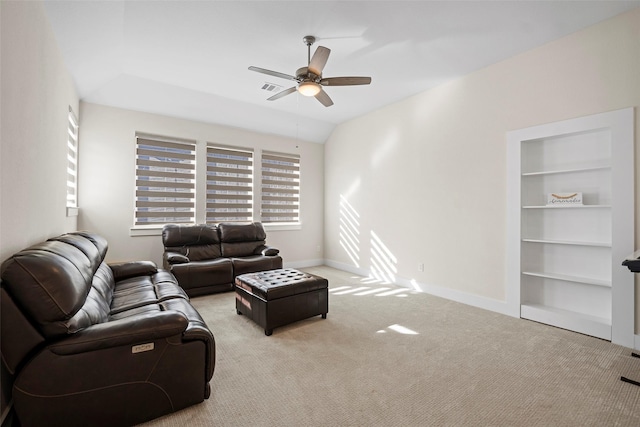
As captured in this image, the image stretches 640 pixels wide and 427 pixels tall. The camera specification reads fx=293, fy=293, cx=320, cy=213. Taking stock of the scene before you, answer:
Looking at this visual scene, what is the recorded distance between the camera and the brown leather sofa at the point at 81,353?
1504 millimetres

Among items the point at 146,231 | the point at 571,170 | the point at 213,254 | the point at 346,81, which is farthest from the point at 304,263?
the point at 571,170

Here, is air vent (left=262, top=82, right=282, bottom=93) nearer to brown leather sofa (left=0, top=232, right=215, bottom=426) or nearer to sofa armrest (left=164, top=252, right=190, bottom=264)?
sofa armrest (left=164, top=252, right=190, bottom=264)

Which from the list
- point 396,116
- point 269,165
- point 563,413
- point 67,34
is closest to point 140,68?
point 67,34

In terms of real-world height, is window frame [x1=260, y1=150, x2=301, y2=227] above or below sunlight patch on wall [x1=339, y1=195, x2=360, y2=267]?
above

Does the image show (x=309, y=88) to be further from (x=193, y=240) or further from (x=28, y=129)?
(x=193, y=240)

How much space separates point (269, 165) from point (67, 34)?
3814 mm

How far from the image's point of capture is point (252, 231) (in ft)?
18.3

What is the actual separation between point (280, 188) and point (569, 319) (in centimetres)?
520

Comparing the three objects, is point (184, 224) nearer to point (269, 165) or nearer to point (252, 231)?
point (252, 231)

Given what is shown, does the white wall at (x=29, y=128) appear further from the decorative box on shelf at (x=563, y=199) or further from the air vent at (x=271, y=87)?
the decorative box on shelf at (x=563, y=199)

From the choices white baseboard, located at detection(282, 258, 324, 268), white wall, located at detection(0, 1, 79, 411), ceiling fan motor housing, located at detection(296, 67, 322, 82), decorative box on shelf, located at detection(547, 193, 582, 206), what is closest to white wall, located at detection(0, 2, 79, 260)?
white wall, located at detection(0, 1, 79, 411)

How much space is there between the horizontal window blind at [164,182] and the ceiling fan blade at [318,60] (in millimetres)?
3261

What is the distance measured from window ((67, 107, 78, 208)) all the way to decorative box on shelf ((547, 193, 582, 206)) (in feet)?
19.9

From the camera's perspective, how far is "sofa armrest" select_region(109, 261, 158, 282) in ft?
11.0
